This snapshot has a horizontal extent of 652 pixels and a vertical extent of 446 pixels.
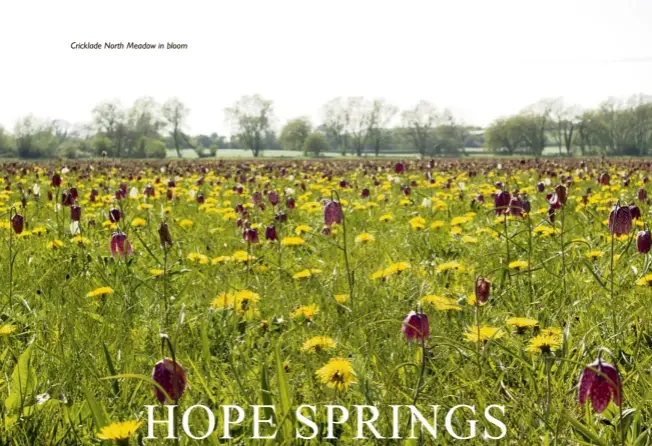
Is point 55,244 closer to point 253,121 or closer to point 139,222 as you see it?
point 139,222

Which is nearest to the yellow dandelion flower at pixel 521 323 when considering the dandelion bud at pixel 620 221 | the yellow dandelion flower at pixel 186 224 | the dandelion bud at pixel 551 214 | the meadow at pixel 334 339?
the meadow at pixel 334 339

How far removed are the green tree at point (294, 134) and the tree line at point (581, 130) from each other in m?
27.2

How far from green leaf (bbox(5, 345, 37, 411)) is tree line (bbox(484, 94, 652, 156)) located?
83099 mm

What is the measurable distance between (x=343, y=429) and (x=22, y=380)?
107 cm

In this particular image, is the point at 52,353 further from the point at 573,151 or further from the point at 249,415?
the point at 573,151

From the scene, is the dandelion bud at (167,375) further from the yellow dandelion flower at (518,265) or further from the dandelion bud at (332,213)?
the yellow dandelion flower at (518,265)

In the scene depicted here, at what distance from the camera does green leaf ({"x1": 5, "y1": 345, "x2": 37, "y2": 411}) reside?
6.42 ft

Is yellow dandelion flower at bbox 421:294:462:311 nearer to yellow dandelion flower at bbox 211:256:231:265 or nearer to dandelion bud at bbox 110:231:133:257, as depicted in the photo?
yellow dandelion flower at bbox 211:256:231:265

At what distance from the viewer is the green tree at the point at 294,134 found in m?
94.0

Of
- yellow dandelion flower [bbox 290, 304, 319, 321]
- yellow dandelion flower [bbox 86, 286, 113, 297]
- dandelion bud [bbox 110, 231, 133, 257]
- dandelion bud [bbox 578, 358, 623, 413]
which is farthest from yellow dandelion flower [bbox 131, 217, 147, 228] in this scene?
dandelion bud [bbox 578, 358, 623, 413]

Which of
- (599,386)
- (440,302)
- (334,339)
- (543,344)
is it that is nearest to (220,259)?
(334,339)

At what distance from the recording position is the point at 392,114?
95.4m

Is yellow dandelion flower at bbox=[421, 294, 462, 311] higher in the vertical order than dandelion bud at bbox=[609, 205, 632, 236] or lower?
lower

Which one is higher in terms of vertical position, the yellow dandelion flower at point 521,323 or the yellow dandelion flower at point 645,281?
the yellow dandelion flower at point 645,281
